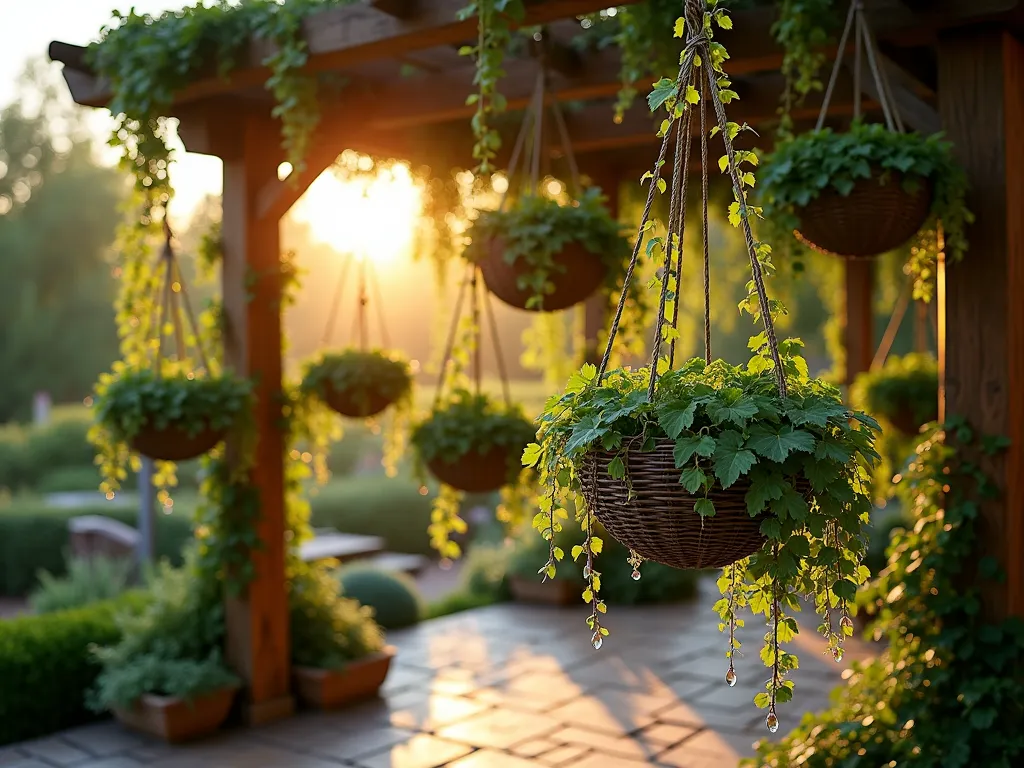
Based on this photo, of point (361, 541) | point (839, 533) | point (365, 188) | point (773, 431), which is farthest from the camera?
point (361, 541)

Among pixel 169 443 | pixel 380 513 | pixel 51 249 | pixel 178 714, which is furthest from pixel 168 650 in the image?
pixel 51 249

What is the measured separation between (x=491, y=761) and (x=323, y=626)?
118 cm

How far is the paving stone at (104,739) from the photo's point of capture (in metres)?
3.89

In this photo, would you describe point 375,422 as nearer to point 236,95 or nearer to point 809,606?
point 236,95

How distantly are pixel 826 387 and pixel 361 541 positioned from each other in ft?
21.7

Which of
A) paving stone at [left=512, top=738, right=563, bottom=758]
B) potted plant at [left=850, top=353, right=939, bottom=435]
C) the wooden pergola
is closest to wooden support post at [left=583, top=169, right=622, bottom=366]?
the wooden pergola

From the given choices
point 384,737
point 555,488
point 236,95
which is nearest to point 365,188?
point 236,95

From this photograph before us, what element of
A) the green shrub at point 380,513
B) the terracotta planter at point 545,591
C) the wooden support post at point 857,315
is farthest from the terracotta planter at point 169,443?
the green shrub at point 380,513

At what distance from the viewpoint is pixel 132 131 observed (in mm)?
3719

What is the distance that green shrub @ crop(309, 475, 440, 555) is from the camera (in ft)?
Result: 30.4

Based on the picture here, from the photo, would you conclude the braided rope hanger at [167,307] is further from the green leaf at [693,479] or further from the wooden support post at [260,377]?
the green leaf at [693,479]

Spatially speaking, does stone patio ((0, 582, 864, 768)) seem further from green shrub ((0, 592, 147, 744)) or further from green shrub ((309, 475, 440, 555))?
green shrub ((309, 475, 440, 555))

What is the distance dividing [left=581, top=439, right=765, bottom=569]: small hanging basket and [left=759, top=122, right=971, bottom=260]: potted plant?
122cm

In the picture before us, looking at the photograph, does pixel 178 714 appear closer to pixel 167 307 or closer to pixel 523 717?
pixel 523 717
